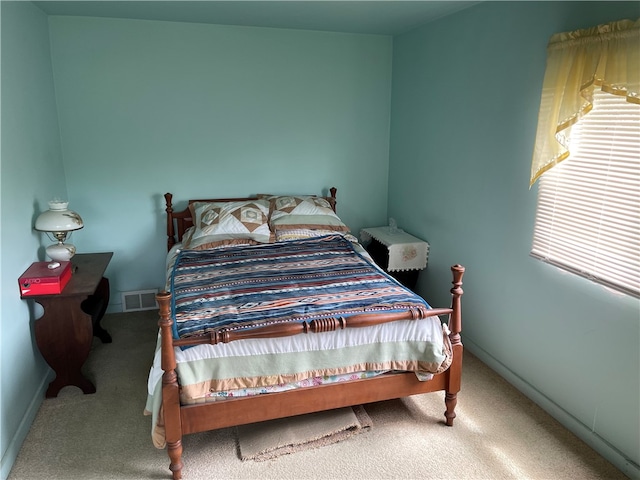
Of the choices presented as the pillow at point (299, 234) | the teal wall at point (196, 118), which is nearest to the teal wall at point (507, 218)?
the teal wall at point (196, 118)

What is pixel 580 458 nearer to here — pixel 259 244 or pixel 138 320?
pixel 259 244

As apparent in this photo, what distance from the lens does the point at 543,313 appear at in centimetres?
264

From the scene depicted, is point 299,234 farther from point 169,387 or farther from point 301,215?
point 169,387

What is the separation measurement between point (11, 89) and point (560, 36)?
2917 millimetres

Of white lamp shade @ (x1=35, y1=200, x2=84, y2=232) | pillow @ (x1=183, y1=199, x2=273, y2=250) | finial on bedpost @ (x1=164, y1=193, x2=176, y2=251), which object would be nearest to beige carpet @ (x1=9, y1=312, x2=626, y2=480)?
white lamp shade @ (x1=35, y1=200, x2=84, y2=232)

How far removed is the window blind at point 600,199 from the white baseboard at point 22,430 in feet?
9.51

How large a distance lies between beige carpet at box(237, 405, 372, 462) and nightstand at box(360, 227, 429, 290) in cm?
146

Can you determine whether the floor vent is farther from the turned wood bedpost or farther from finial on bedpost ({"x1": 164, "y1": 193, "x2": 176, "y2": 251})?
the turned wood bedpost

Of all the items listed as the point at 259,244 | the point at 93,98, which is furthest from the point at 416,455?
the point at 93,98

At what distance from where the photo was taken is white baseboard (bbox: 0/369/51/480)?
2141 millimetres

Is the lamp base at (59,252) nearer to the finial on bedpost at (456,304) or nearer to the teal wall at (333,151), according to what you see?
the teal wall at (333,151)

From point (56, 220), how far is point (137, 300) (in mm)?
1327

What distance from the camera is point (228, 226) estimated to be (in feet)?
11.6

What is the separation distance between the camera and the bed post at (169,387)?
6.42 ft
